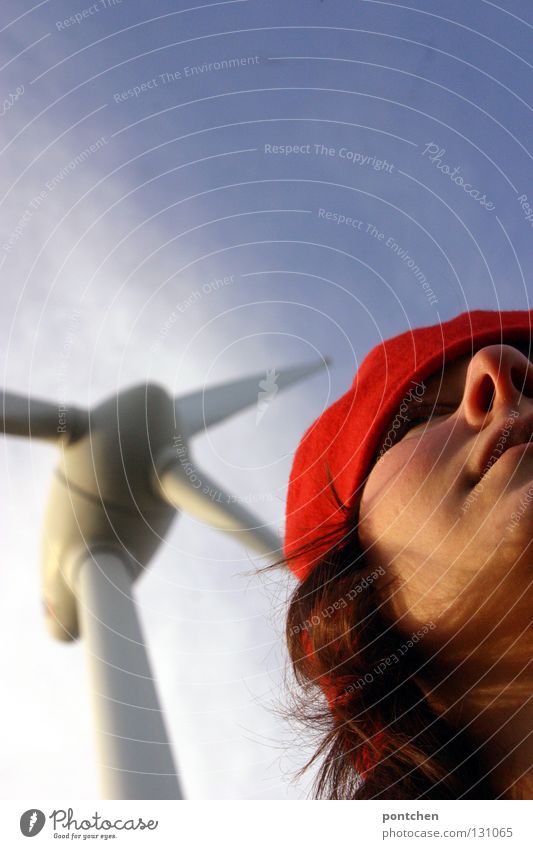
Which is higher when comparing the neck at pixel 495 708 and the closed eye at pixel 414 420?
the closed eye at pixel 414 420

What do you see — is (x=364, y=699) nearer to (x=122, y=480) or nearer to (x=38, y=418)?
(x=38, y=418)

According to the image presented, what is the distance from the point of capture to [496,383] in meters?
1.68

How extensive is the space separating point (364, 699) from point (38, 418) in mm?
2963

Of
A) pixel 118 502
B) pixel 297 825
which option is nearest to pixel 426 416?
pixel 297 825

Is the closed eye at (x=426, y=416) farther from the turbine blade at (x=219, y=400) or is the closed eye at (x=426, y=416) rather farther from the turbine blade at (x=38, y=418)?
the turbine blade at (x=38, y=418)

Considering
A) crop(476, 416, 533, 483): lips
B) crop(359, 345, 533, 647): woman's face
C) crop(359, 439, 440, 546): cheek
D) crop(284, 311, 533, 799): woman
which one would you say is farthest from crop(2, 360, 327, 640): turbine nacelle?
crop(476, 416, 533, 483): lips

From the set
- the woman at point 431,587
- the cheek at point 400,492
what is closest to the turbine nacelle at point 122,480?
the woman at point 431,587

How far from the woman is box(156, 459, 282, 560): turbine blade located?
1522 millimetres

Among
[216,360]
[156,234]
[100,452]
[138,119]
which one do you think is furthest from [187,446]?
[138,119]

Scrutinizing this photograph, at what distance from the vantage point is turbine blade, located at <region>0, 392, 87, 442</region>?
3.94 metres

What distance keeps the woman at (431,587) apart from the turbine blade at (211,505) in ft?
4.99

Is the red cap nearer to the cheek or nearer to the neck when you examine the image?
the cheek

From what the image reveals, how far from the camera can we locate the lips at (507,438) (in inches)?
65.8

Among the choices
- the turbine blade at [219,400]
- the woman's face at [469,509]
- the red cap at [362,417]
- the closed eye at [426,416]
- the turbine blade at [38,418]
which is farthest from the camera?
the turbine blade at [38,418]
